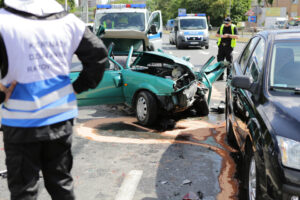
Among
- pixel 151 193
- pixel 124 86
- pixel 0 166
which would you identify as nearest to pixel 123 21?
pixel 124 86

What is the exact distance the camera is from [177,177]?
14.0ft

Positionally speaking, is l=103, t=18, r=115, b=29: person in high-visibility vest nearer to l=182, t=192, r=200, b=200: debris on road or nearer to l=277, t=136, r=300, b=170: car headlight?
l=182, t=192, r=200, b=200: debris on road

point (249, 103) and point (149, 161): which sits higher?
point (249, 103)

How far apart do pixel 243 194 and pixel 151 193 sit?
88cm

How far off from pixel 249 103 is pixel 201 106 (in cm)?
332

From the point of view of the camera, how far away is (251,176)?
11.2 ft

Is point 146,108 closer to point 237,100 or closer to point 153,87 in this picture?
point 153,87

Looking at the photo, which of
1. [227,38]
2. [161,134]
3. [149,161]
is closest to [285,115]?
[149,161]

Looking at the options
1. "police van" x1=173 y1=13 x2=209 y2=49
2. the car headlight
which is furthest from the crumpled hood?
"police van" x1=173 y1=13 x2=209 y2=49

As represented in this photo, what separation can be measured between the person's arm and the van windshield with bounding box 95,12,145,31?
9.78 m

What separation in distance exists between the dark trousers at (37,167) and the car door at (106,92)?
4.25 m

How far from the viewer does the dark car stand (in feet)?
8.96

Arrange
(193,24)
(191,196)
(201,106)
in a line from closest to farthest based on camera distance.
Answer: (191,196)
(201,106)
(193,24)

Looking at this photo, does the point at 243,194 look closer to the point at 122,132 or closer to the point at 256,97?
the point at 256,97
